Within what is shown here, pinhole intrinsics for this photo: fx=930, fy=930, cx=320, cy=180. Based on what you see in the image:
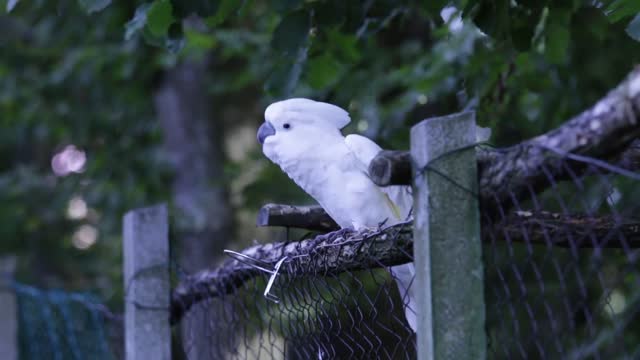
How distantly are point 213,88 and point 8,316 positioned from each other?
2920 mm

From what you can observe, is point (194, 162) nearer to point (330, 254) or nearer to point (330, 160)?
point (330, 160)

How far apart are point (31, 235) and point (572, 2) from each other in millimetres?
6008

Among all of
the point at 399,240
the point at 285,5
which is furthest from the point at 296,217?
the point at 285,5

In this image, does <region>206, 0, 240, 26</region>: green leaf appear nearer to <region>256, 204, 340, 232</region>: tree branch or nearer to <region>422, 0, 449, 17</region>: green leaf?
<region>422, 0, 449, 17</region>: green leaf

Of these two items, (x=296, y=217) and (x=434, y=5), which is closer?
(x=296, y=217)

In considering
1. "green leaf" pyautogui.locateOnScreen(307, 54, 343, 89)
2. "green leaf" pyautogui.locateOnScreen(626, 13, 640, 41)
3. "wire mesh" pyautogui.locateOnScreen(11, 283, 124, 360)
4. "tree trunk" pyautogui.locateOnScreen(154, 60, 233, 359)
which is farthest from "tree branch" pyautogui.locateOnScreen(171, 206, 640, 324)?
"tree trunk" pyautogui.locateOnScreen(154, 60, 233, 359)

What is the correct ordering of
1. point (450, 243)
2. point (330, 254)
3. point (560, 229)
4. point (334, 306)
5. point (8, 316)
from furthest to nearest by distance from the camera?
point (8, 316)
point (334, 306)
point (330, 254)
point (560, 229)
point (450, 243)

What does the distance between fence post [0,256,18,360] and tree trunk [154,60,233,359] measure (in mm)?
1959

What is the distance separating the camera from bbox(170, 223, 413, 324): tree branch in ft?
5.54

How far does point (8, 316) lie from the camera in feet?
12.8

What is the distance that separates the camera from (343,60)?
3.49 m

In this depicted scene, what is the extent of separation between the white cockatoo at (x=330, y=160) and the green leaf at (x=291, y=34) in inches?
18.6

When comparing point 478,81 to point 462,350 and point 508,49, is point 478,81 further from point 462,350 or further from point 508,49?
point 462,350

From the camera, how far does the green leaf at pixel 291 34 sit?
9.02ft
